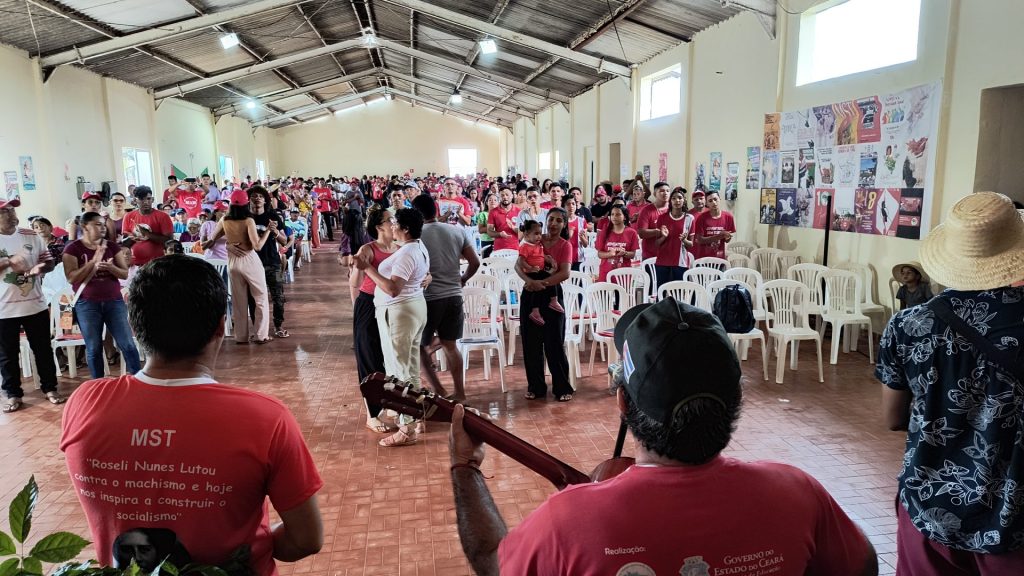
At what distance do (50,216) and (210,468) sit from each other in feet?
38.4

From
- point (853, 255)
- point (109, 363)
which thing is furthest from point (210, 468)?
point (853, 255)

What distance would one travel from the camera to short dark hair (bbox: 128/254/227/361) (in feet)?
4.30

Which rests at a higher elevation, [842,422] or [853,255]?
[853,255]

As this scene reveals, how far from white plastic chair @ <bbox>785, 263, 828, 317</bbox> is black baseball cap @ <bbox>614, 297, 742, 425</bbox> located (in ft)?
18.5

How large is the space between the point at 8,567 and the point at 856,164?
7.55m

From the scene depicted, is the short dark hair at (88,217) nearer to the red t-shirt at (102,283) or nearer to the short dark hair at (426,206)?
the red t-shirt at (102,283)

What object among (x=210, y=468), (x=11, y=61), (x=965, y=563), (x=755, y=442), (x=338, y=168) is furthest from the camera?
(x=338, y=168)

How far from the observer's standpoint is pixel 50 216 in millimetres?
10547

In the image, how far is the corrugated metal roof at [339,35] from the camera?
30.8 ft

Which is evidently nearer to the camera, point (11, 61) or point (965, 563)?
point (965, 563)

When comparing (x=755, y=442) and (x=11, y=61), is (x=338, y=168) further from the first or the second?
(x=755, y=442)

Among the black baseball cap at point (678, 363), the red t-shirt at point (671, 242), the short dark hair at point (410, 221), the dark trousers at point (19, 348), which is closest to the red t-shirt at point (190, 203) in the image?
the dark trousers at point (19, 348)

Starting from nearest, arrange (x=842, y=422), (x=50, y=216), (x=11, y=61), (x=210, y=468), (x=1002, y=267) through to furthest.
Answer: (x=210, y=468) < (x=1002, y=267) < (x=842, y=422) < (x=11, y=61) < (x=50, y=216)

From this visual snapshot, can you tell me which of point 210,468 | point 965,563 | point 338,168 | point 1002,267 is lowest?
point 965,563
